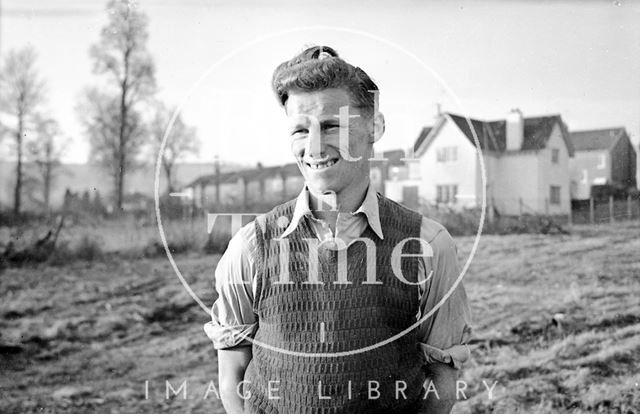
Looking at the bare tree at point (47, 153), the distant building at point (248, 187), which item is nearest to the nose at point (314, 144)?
the distant building at point (248, 187)

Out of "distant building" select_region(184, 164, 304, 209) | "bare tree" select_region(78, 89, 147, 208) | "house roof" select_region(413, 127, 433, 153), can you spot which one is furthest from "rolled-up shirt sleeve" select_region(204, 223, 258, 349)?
"bare tree" select_region(78, 89, 147, 208)

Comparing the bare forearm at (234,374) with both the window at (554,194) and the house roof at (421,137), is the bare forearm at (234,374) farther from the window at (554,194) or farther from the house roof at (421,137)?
the window at (554,194)

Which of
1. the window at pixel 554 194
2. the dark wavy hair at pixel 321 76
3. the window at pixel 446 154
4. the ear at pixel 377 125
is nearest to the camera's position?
the dark wavy hair at pixel 321 76

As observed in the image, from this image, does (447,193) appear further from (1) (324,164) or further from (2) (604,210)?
(1) (324,164)

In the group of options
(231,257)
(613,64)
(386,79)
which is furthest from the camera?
(613,64)

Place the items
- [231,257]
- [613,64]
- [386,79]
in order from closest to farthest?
[231,257] < [386,79] < [613,64]

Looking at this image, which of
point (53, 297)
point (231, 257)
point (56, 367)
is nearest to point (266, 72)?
point (231, 257)

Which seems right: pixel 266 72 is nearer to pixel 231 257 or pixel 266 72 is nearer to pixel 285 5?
pixel 285 5
